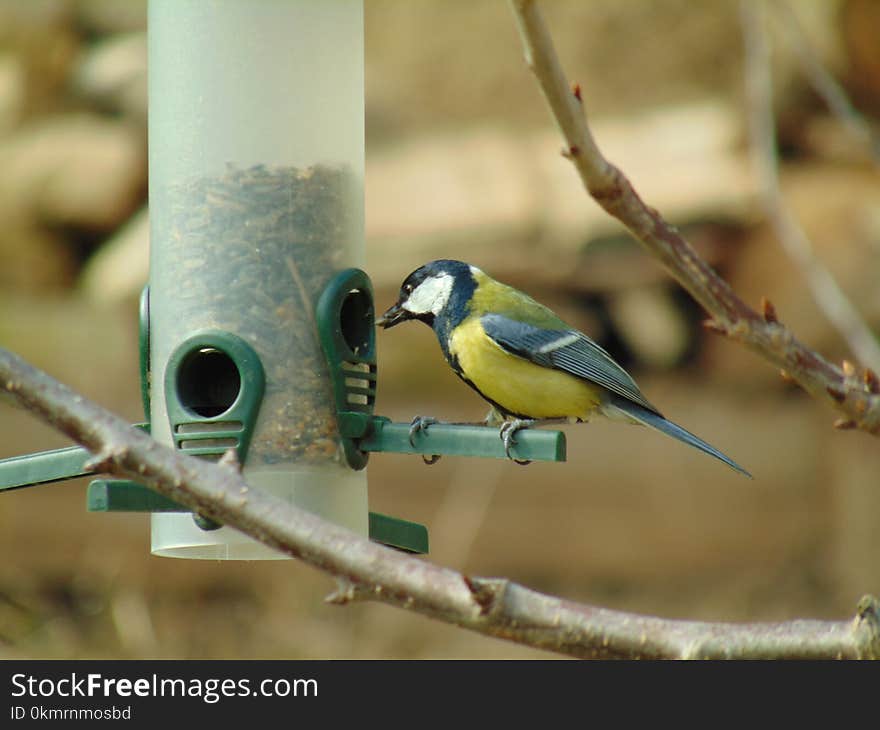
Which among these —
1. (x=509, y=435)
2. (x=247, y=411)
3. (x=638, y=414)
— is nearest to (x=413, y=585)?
(x=509, y=435)

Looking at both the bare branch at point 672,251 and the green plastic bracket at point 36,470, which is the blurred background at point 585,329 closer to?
the green plastic bracket at point 36,470

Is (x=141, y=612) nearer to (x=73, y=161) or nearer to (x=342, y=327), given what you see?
(x=73, y=161)

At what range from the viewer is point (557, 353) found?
4.06m

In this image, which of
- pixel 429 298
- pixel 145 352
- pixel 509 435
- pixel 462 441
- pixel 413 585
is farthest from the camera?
pixel 429 298

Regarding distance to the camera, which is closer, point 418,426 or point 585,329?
point 418,426

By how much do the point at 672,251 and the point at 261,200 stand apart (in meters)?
2.03

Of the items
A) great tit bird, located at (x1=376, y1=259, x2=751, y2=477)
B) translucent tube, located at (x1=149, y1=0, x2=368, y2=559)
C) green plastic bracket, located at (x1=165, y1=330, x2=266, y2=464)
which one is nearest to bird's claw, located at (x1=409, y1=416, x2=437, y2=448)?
translucent tube, located at (x1=149, y1=0, x2=368, y2=559)

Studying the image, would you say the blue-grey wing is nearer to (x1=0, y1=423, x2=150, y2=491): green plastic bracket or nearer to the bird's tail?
the bird's tail

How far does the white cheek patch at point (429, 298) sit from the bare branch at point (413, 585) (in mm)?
2356

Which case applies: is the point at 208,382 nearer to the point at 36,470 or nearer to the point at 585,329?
the point at 36,470

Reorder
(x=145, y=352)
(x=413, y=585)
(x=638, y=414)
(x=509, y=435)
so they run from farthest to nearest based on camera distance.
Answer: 1. (x=638, y=414)
2. (x=145, y=352)
3. (x=509, y=435)
4. (x=413, y=585)

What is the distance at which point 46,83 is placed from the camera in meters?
8.23

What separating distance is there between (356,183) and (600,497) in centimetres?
395

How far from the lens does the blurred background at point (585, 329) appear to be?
7.25 meters
